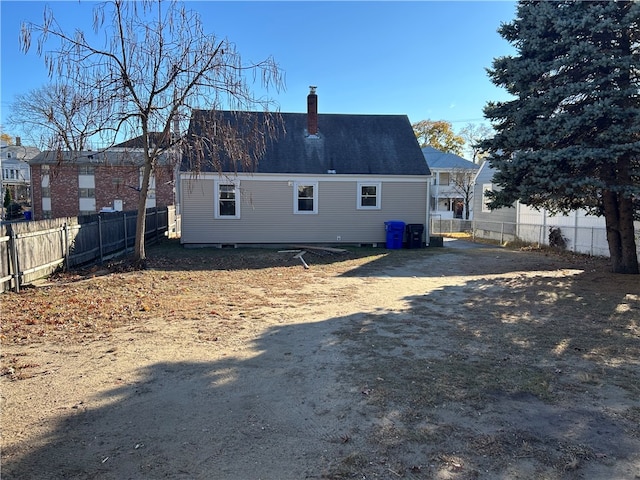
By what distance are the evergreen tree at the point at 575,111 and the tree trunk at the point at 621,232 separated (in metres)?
0.02

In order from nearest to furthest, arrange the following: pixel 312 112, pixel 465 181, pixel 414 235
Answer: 1. pixel 414 235
2. pixel 312 112
3. pixel 465 181

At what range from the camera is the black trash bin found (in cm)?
1677

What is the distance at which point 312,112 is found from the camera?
1800 centimetres

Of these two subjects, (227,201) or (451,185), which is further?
(451,185)

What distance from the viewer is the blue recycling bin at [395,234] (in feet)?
54.3

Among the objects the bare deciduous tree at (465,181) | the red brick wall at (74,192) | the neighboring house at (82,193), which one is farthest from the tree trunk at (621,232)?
the neighboring house at (82,193)

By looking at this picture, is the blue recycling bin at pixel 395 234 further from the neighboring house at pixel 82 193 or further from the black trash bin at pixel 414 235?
the neighboring house at pixel 82 193

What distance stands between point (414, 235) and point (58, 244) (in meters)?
12.1

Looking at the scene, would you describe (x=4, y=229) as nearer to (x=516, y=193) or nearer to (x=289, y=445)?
(x=289, y=445)

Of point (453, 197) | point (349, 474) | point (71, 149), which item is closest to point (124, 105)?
point (71, 149)

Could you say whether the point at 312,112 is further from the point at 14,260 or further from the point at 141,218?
the point at 14,260

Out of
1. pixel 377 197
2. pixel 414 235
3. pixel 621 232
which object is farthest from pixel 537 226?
pixel 621 232

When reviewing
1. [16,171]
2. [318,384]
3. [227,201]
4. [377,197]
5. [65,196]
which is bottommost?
[318,384]

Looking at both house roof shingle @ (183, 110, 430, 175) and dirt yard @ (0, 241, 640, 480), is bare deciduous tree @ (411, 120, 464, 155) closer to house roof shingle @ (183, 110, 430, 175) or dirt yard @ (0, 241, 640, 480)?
house roof shingle @ (183, 110, 430, 175)
